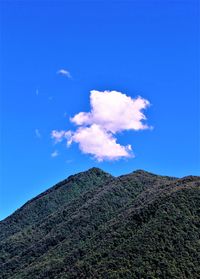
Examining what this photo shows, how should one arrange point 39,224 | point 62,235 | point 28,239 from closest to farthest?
1. point 62,235
2. point 28,239
3. point 39,224

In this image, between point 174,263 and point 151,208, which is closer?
point 174,263

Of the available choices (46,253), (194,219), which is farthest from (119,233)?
(46,253)

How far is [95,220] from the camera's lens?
10788 centimetres

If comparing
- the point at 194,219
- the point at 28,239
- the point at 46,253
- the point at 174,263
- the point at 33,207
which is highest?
the point at 33,207

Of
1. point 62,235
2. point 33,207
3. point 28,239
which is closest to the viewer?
point 62,235

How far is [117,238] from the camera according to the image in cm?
8412

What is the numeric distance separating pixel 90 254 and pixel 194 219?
1682 centimetres

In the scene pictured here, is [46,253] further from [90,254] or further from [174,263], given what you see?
[174,263]

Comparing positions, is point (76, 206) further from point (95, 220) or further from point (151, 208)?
point (151, 208)

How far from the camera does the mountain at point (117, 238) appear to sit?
3002 inches

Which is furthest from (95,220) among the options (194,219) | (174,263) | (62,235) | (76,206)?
(174,263)

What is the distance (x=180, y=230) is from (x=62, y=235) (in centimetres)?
3028

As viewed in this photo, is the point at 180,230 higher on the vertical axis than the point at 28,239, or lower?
lower

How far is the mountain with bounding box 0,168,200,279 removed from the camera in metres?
76.2
